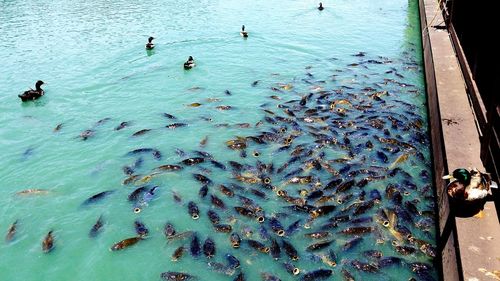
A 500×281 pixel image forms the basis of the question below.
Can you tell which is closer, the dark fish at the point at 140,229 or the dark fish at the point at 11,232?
the dark fish at the point at 140,229

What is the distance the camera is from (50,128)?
1291 cm

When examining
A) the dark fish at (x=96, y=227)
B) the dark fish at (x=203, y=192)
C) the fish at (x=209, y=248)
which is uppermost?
the dark fish at (x=203, y=192)

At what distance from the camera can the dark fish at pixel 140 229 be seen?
822 centimetres

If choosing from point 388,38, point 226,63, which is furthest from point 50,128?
point 388,38

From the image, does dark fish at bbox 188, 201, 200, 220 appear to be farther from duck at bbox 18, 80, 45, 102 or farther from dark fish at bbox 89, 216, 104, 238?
duck at bbox 18, 80, 45, 102

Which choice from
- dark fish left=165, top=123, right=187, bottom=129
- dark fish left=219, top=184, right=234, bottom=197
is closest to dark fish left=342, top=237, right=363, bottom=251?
dark fish left=219, top=184, right=234, bottom=197

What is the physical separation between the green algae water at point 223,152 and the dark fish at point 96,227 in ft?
0.38

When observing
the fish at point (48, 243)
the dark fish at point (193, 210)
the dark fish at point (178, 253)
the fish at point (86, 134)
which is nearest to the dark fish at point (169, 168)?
the dark fish at point (193, 210)

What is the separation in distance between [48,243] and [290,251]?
16.9 ft

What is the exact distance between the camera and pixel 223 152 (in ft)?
35.8

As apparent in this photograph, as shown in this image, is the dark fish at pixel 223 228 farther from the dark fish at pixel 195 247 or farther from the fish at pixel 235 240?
the dark fish at pixel 195 247

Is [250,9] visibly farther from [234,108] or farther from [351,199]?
[351,199]

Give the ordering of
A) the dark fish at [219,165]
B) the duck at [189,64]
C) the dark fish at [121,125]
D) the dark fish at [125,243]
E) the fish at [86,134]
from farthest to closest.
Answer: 1. the duck at [189,64]
2. the dark fish at [121,125]
3. the fish at [86,134]
4. the dark fish at [219,165]
5. the dark fish at [125,243]

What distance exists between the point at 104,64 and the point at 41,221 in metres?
11.0
